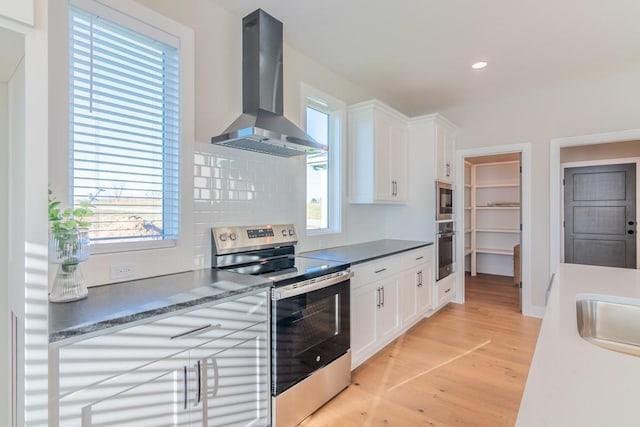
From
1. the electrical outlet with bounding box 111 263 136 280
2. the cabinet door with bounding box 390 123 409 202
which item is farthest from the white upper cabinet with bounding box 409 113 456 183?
the electrical outlet with bounding box 111 263 136 280

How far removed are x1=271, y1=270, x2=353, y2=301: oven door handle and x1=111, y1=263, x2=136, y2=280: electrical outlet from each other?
79 centimetres

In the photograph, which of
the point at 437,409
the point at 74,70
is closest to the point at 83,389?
the point at 74,70

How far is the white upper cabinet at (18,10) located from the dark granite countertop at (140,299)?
3.11 ft

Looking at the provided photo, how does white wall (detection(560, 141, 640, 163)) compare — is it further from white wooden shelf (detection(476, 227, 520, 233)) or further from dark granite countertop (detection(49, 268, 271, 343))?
dark granite countertop (detection(49, 268, 271, 343))

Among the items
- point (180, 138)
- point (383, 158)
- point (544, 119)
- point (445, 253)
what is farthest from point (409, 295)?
point (544, 119)

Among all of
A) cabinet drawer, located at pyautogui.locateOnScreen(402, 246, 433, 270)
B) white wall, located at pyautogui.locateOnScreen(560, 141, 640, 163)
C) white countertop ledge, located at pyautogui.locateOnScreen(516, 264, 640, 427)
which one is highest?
white wall, located at pyautogui.locateOnScreen(560, 141, 640, 163)

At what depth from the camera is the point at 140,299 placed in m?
1.40

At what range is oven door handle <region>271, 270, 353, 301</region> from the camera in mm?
1771

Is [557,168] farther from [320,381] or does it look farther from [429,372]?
[320,381]

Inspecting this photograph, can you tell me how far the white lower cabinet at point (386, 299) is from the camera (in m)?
2.51

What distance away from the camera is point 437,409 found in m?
2.08

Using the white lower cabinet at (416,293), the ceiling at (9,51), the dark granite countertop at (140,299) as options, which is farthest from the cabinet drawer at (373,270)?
the ceiling at (9,51)

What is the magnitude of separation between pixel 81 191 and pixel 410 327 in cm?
317

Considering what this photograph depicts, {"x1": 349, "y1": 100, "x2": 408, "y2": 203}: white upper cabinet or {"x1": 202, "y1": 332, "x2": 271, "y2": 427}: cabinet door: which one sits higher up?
{"x1": 349, "y1": 100, "x2": 408, "y2": 203}: white upper cabinet
